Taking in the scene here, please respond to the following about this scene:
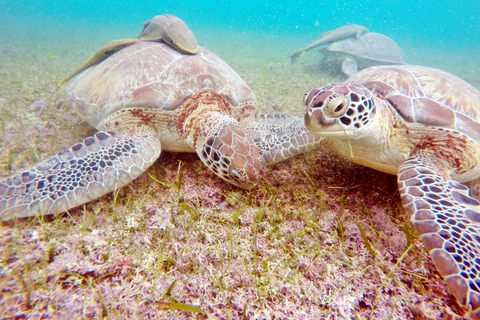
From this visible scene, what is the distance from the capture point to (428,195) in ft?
4.83

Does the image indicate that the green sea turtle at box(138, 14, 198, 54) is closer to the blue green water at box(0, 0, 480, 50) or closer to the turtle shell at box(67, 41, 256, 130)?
→ the turtle shell at box(67, 41, 256, 130)

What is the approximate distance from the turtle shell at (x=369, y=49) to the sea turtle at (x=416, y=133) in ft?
23.0

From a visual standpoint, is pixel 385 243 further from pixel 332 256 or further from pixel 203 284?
pixel 203 284

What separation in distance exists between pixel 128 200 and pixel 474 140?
2.97 m

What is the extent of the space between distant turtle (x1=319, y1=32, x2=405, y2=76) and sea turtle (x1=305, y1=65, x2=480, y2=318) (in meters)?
6.50

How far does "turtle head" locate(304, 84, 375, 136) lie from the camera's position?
5.59ft

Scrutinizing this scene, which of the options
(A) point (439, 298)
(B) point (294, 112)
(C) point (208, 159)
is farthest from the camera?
(B) point (294, 112)

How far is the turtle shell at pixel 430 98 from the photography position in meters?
1.91

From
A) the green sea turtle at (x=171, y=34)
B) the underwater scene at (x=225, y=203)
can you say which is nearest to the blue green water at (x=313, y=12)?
the green sea turtle at (x=171, y=34)

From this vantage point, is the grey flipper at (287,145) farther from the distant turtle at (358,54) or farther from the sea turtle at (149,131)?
the distant turtle at (358,54)

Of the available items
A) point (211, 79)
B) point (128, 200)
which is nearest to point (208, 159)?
point (128, 200)

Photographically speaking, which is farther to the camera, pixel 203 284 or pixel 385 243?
pixel 385 243

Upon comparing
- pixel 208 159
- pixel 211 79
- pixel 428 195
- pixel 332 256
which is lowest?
pixel 332 256

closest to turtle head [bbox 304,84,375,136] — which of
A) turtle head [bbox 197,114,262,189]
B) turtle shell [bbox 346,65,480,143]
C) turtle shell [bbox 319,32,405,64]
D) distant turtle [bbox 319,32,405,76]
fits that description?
turtle shell [bbox 346,65,480,143]
